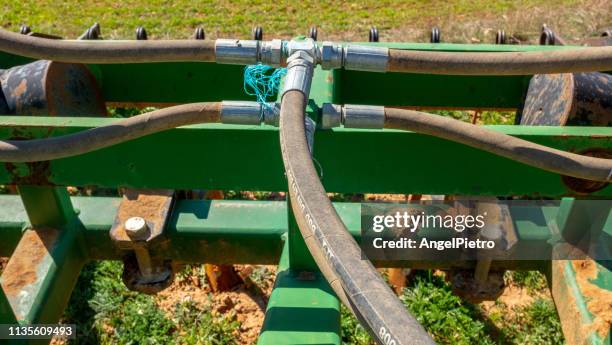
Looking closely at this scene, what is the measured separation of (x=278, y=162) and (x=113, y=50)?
0.48 metres

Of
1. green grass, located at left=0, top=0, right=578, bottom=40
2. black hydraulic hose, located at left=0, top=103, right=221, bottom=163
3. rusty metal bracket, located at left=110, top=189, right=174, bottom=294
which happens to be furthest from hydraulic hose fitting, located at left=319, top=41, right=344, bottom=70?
green grass, located at left=0, top=0, right=578, bottom=40

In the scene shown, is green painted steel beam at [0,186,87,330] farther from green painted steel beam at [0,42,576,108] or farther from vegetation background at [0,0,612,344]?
vegetation background at [0,0,612,344]

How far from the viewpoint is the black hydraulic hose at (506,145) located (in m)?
1.29

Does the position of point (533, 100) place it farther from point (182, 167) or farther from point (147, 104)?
point (147, 104)

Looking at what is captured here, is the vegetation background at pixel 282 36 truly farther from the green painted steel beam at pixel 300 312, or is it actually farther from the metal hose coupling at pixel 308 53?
the metal hose coupling at pixel 308 53

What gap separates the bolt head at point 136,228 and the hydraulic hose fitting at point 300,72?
0.76 m

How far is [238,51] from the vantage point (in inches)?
53.4

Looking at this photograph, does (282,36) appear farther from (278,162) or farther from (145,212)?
(278,162)

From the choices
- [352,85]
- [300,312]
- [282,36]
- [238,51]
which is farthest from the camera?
[282,36]

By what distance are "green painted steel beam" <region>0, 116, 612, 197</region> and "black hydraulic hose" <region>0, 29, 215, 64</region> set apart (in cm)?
16

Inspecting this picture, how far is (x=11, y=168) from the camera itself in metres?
1.56

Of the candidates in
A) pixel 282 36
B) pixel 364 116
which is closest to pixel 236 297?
pixel 364 116

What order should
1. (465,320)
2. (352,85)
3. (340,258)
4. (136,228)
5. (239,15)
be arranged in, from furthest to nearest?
(239,15)
(465,320)
(352,85)
(136,228)
(340,258)

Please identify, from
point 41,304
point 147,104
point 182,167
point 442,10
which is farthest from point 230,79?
point 442,10
